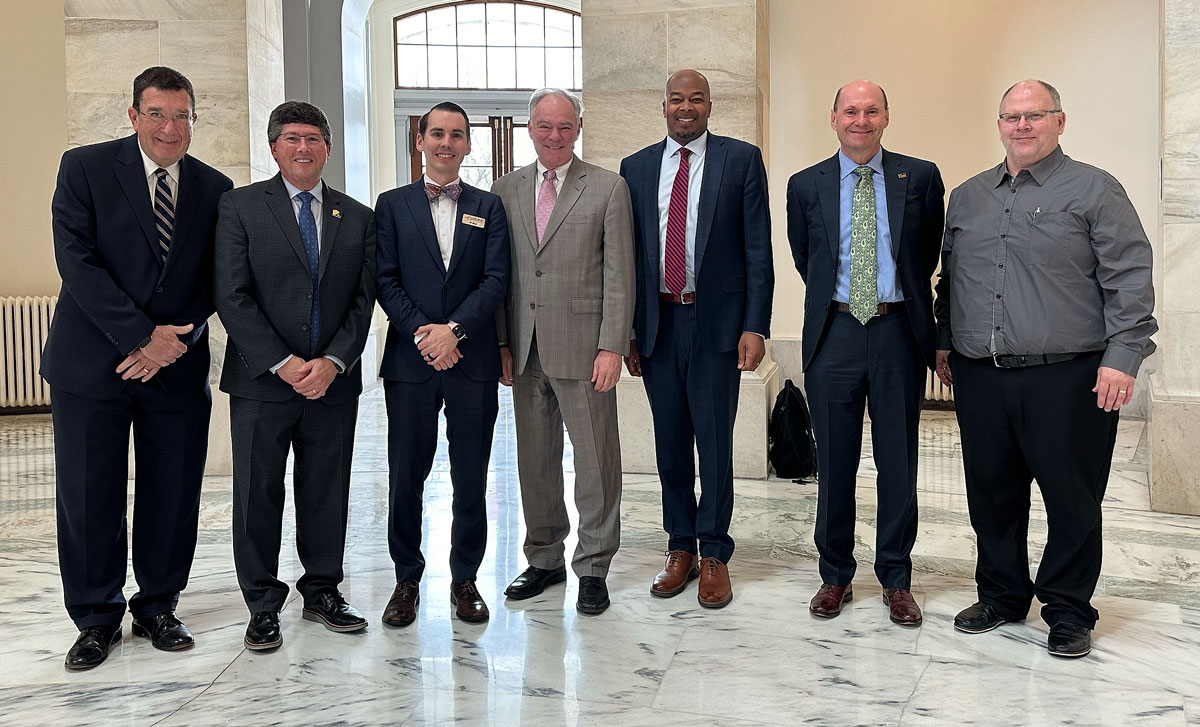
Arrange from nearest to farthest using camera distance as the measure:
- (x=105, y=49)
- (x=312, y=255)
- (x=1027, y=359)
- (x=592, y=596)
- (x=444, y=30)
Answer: (x=1027, y=359) < (x=312, y=255) < (x=592, y=596) < (x=105, y=49) < (x=444, y=30)

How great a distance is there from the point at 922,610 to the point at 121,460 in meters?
2.87

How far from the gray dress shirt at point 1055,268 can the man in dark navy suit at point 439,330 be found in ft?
5.38

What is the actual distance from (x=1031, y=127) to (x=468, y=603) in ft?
8.22

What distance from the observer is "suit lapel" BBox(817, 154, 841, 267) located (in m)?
3.77

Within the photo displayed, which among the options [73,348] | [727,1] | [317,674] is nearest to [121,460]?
[73,348]

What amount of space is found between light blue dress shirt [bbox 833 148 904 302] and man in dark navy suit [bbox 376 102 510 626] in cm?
120

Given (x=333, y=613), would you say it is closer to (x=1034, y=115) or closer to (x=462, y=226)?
(x=462, y=226)

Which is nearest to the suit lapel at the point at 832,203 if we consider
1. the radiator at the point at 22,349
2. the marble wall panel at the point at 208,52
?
the marble wall panel at the point at 208,52

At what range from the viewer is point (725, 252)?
3.95m

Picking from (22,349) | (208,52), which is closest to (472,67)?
(22,349)

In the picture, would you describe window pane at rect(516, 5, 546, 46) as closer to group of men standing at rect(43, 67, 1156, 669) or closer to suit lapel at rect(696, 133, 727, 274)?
group of men standing at rect(43, 67, 1156, 669)

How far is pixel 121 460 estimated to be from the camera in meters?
3.51

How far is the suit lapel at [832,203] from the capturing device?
3.77m

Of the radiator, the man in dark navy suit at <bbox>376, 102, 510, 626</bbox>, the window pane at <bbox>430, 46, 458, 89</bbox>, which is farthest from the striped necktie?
the window pane at <bbox>430, 46, 458, 89</bbox>
